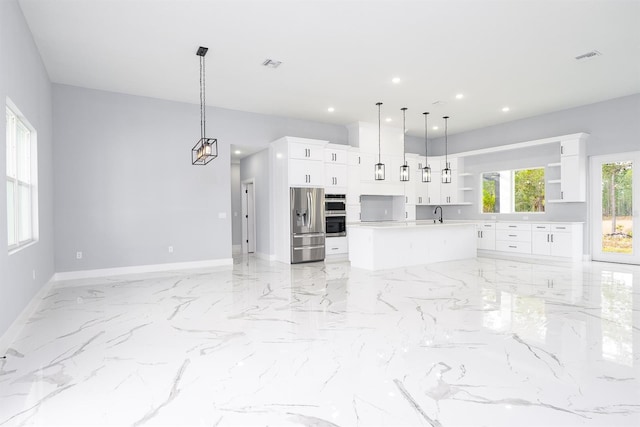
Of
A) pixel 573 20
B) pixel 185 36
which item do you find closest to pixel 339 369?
pixel 185 36

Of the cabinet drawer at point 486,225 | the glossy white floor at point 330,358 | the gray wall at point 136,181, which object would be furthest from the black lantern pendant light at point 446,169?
the gray wall at point 136,181

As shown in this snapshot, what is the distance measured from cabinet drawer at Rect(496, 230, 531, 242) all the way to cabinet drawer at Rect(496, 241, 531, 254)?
86 mm

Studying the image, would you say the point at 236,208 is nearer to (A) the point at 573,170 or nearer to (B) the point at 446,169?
(B) the point at 446,169

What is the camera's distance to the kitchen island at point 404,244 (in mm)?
6504

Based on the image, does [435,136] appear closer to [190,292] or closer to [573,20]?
[573,20]

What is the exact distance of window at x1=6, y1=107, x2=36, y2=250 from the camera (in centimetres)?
367

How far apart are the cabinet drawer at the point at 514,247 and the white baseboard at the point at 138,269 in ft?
19.6

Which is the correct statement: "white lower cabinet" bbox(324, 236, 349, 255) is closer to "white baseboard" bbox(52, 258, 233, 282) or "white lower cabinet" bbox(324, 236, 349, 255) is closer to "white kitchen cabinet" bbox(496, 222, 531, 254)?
"white baseboard" bbox(52, 258, 233, 282)

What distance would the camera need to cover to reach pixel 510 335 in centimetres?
314

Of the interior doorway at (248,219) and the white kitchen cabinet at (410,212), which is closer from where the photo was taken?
the interior doorway at (248,219)

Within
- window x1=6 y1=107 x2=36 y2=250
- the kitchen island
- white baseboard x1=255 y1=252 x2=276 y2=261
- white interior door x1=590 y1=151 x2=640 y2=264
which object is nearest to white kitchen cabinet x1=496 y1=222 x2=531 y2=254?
the kitchen island

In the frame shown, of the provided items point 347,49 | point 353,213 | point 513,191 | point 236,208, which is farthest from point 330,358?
point 513,191

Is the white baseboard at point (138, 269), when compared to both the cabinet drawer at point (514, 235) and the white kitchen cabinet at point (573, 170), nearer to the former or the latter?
the cabinet drawer at point (514, 235)

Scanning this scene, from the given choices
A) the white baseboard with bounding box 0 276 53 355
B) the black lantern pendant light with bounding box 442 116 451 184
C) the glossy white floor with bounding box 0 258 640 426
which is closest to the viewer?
the glossy white floor with bounding box 0 258 640 426
